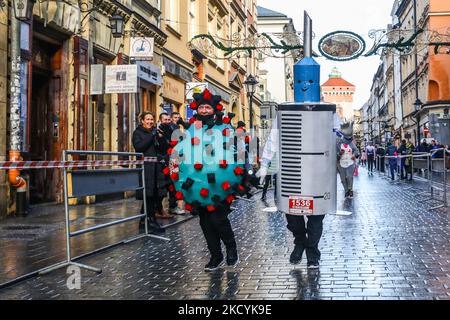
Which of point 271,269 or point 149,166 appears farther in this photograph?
point 149,166

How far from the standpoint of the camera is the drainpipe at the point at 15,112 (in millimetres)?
10602

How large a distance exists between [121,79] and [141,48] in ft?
8.33

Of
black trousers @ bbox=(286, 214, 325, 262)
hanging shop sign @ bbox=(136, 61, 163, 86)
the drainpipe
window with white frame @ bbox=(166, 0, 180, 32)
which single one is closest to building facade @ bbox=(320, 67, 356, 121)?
window with white frame @ bbox=(166, 0, 180, 32)

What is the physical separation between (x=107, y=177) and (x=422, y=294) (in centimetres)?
398

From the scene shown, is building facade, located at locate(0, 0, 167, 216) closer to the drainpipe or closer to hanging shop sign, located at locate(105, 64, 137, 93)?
the drainpipe

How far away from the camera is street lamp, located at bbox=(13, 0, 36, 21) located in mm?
10230

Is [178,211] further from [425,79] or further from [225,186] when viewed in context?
[425,79]

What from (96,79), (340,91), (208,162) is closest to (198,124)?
(208,162)

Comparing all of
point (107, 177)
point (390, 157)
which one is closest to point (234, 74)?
point (390, 157)

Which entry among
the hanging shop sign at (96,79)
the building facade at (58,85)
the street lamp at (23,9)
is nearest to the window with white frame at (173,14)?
the building facade at (58,85)

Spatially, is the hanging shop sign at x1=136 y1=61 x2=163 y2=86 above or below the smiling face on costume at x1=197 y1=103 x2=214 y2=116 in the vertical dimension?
above

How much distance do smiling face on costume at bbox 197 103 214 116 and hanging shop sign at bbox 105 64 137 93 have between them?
27.2ft

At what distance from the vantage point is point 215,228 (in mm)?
5883
